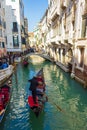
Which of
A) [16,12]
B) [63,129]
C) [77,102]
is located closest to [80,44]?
[77,102]

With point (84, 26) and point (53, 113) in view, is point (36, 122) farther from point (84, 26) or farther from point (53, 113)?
point (84, 26)

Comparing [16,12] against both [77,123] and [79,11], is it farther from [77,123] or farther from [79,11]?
[77,123]

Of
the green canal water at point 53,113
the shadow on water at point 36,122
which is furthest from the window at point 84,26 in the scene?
the shadow on water at point 36,122

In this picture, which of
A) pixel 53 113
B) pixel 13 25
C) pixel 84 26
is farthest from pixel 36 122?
pixel 13 25

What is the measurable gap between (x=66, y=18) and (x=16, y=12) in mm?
14123

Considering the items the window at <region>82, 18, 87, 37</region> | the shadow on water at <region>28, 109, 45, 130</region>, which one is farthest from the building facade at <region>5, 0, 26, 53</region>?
the shadow on water at <region>28, 109, 45, 130</region>

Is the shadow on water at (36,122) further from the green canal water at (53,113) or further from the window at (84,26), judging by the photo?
the window at (84,26)

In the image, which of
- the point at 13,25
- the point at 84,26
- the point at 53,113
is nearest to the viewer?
the point at 53,113

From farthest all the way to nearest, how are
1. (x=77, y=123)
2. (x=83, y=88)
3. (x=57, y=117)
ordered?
1. (x=83, y=88)
2. (x=57, y=117)
3. (x=77, y=123)

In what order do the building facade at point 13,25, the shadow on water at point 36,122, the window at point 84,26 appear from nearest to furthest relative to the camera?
the shadow on water at point 36,122 → the window at point 84,26 → the building facade at point 13,25

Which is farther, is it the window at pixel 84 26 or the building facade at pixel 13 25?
the building facade at pixel 13 25

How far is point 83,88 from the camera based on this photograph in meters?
10.4

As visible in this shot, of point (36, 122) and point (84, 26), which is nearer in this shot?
point (36, 122)

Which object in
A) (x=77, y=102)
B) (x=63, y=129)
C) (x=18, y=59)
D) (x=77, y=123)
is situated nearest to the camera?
(x=63, y=129)
